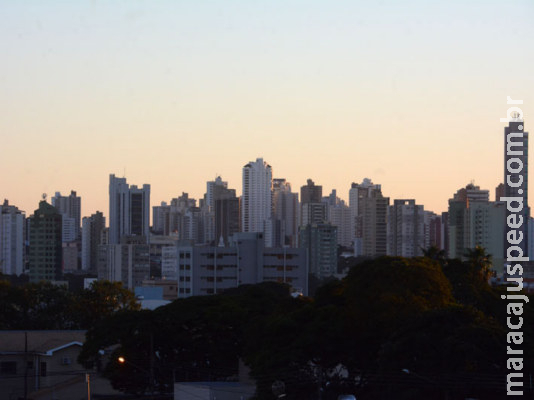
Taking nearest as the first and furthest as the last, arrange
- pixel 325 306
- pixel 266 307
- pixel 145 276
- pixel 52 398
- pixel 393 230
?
pixel 325 306 < pixel 52 398 < pixel 266 307 < pixel 145 276 < pixel 393 230

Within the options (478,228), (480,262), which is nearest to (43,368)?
(480,262)

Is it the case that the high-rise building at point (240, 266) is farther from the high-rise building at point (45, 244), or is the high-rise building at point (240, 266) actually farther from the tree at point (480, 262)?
the high-rise building at point (45, 244)

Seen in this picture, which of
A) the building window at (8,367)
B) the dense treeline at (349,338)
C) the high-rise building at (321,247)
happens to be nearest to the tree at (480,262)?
the dense treeline at (349,338)

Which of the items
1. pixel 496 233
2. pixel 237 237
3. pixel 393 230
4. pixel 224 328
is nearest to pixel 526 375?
pixel 224 328

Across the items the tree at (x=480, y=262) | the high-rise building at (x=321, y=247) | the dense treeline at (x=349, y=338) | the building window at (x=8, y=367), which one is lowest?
the building window at (x=8, y=367)

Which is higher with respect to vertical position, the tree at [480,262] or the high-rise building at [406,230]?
the high-rise building at [406,230]

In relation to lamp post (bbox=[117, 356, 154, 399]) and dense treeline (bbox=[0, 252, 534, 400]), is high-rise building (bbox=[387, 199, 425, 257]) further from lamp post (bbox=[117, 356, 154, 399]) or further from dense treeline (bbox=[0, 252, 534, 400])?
lamp post (bbox=[117, 356, 154, 399])

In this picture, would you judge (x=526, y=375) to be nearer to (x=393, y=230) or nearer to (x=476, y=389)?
(x=476, y=389)
